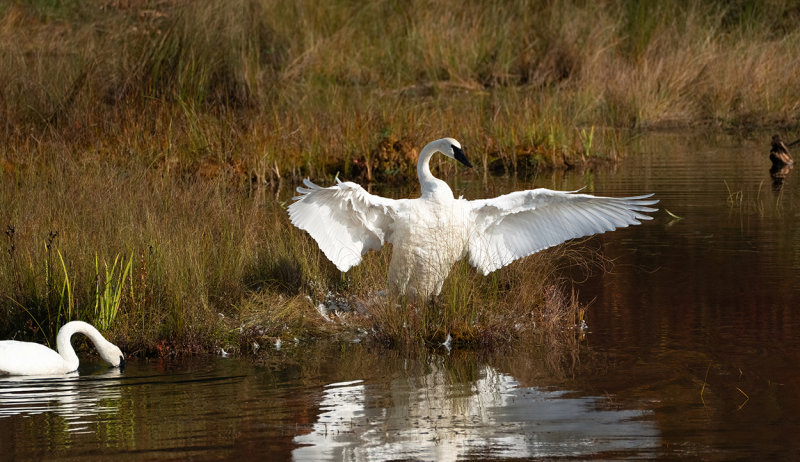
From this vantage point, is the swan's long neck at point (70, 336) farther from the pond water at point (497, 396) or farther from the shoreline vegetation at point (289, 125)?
the shoreline vegetation at point (289, 125)

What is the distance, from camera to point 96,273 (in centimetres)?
809

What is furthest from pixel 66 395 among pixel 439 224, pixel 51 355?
pixel 439 224

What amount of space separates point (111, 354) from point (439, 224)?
87.0 inches

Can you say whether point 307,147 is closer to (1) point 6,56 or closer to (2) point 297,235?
(1) point 6,56

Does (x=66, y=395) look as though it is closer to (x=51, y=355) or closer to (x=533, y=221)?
(x=51, y=355)

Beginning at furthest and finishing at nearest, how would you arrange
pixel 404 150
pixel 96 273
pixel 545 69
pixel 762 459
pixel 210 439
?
pixel 545 69 → pixel 404 150 → pixel 96 273 → pixel 210 439 → pixel 762 459

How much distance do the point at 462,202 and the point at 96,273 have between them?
2.37 metres

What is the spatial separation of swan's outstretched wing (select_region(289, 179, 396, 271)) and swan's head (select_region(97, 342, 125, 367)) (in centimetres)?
150

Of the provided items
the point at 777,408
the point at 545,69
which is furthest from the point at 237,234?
the point at 545,69

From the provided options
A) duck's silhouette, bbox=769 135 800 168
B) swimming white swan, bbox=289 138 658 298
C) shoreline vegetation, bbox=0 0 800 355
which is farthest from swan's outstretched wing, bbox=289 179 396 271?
duck's silhouette, bbox=769 135 800 168

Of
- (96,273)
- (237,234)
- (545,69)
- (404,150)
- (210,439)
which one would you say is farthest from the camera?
(545,69)

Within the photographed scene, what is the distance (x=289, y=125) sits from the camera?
15461 millimetres

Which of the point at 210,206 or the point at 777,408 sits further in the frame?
the point at 210,206

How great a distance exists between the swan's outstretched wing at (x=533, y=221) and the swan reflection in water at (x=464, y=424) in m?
1.60
